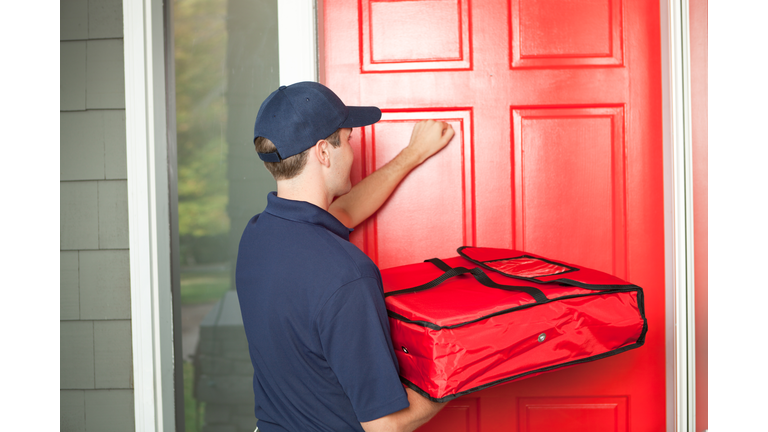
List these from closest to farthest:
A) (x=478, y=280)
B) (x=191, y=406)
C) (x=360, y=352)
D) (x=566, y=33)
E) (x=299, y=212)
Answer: (x=360, y=352)
(x=299, y=212)
(x=478, y=280)
(x=566, y=33)
(x=191, y=406)

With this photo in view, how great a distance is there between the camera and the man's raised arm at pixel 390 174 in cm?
187

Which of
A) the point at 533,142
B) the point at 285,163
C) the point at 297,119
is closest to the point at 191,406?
the point at 285,163

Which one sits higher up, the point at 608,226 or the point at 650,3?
the point at 650,3

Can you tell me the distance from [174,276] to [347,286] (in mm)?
1224

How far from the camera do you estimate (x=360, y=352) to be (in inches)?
43.0

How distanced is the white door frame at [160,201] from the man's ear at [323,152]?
66cm

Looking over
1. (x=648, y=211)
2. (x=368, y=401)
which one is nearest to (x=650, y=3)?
(x=648, y=211)

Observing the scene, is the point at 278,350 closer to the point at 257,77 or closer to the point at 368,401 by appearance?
the point at 368,401

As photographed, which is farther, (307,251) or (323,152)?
(323,152)

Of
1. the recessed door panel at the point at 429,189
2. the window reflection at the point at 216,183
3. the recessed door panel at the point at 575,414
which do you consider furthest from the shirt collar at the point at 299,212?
the recessed door panel at the point at 575,414

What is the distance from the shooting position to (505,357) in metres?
1.20

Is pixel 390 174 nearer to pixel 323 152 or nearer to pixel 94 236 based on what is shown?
pixel 323 152

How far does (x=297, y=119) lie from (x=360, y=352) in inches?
24.8
